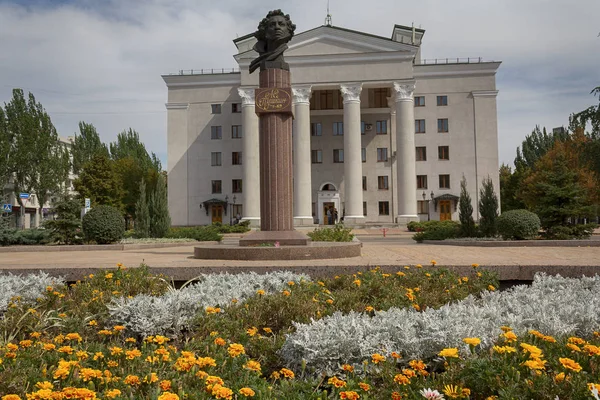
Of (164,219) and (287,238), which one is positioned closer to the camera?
(287,238)

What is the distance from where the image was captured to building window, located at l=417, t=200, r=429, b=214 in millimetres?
51875

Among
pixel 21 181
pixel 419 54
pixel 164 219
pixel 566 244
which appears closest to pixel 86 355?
pixel 566 244

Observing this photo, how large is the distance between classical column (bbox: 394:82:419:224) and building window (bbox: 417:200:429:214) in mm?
5221

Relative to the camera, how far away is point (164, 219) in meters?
26.9

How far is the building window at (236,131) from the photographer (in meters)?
54.2

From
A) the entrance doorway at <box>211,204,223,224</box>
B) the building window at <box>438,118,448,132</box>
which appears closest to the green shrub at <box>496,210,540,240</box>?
the building window at <box>438,118,448,132</box>

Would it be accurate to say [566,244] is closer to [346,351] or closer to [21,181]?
[346,351]

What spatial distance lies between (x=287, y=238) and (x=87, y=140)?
55.6 metres

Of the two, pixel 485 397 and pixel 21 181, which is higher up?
pixel 21 181

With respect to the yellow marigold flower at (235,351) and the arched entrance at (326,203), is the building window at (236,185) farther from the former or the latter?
the yellow marigold flower at (235,351)

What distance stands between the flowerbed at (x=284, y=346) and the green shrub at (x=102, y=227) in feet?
51.4

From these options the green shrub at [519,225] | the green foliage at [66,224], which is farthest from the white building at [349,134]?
the green foliage at [66,224]

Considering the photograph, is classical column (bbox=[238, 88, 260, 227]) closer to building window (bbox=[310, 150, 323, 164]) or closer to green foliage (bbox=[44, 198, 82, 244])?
building window (bbox=[310, 150, 323, 164])

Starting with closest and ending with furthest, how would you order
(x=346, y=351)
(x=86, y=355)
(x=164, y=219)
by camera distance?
1. (x=86, y=355)
2. (x=346, y=351)
3. (x=164, y=219)
